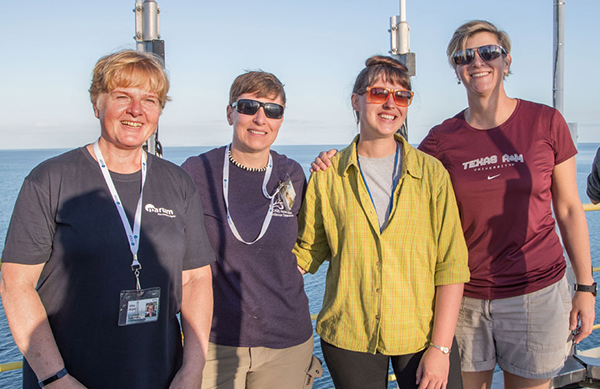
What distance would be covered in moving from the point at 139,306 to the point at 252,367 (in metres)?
0.83

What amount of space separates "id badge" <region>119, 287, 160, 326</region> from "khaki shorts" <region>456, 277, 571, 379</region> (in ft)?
5.17

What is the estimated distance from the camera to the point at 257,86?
8.70 feet

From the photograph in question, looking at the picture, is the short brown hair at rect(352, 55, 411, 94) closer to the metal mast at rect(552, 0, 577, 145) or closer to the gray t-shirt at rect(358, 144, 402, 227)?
the gray t-shirt at rect(358, 144, 402, 227)

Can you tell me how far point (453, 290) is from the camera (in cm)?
233

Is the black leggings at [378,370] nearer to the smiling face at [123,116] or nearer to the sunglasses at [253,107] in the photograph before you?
the sunglasses at [253,107]

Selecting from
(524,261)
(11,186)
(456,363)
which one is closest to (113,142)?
(456,363)

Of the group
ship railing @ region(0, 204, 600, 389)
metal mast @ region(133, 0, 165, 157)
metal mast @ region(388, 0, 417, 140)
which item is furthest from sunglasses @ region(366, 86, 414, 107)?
metal mast @ region(388, 0, 417, 140)

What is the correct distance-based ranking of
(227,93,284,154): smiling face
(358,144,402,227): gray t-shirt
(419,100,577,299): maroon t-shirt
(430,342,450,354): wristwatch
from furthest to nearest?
1. (227,93,284,154): smiling face
2. (419,100,577,299): maroon t-shirt
3. (358,144,402,227): gray t-shirt
4. (430,342,450,354): wristwatch

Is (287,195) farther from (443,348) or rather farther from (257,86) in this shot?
(443,348)

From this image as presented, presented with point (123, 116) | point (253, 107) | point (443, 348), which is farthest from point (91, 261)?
point (443, 348)

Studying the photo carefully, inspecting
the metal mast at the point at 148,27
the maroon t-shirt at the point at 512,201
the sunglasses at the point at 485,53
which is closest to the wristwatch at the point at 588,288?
the maroon t-shirt at the point at 512,201

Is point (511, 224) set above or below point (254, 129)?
below

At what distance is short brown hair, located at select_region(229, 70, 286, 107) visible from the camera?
265cm

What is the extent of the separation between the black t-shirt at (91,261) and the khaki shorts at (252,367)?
49 centimetres
